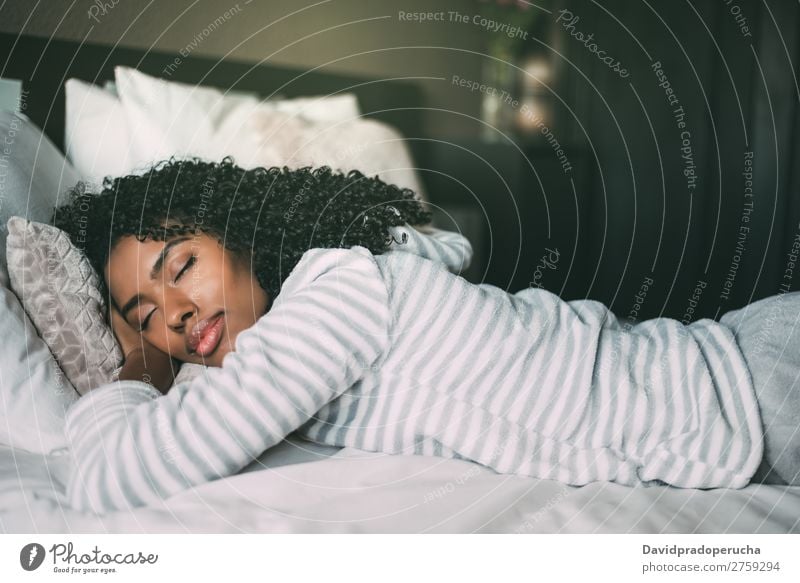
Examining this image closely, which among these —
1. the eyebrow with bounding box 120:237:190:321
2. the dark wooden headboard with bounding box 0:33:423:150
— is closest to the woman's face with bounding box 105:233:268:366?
the eyebrow with bounding box 120:237:190:321

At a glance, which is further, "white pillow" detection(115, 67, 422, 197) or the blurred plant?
the blurred plant

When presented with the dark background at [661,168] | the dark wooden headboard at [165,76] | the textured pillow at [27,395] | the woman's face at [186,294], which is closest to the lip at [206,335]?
the woman's face at [186,294]

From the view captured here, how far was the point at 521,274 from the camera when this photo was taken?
1135mm

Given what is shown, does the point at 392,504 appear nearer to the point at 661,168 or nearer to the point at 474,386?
the point at 474,386

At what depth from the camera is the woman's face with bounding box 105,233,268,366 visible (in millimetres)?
626

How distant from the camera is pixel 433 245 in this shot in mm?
745

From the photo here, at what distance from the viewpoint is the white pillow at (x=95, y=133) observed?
84 cm

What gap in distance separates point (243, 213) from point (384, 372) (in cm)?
24

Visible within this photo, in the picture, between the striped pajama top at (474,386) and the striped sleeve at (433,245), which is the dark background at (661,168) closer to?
the striped sleeve at (433,245)

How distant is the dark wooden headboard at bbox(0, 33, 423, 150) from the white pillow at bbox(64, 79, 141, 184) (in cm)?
2

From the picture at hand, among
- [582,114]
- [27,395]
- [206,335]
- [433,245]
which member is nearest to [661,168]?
[582,114]

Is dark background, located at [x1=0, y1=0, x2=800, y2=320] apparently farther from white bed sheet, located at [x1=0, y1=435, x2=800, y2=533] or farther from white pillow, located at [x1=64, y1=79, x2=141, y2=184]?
white bed sheet, located at [x1=0, y1=435, x2=800, y2=533]

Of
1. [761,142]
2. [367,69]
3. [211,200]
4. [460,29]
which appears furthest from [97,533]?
[761,142]

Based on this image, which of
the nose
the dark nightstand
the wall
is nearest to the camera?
the nose
